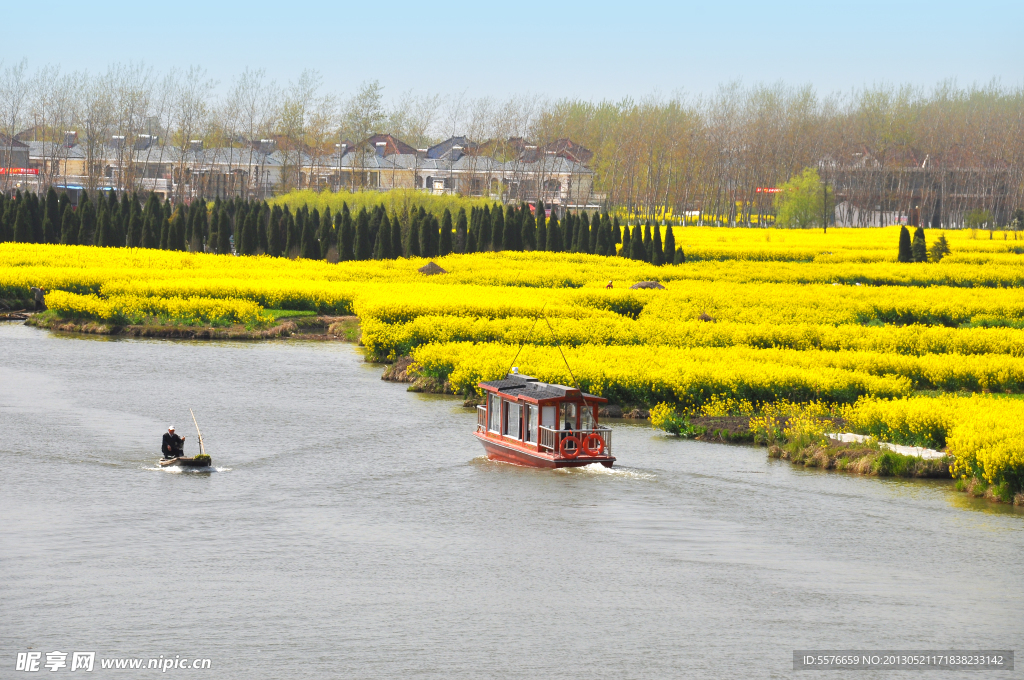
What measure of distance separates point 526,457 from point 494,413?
2050mm

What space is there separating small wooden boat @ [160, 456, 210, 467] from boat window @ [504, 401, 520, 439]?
700cm

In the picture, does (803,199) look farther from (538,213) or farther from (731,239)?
(538,213)

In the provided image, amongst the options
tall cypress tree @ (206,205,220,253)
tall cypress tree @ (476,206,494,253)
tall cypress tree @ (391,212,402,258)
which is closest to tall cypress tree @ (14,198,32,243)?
tall cypress tree @ (206,205,220,253)

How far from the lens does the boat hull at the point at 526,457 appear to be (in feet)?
91.9

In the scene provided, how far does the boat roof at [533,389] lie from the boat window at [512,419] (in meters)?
0.31

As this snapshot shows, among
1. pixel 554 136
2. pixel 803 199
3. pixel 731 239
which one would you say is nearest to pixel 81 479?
pixel 731 239

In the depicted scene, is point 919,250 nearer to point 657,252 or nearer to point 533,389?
point 657,252

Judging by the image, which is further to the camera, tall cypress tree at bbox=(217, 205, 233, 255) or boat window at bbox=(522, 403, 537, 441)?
tall cypress tree at bbox=(217, 205, 233, 255)

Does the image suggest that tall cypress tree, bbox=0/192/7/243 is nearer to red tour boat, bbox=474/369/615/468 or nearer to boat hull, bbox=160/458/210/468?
boat hull, bbox=160/458/210/468

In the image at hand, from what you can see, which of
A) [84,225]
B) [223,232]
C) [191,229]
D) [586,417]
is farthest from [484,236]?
[586,417]

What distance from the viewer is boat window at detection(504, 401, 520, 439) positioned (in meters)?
29.5

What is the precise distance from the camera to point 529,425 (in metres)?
29.1

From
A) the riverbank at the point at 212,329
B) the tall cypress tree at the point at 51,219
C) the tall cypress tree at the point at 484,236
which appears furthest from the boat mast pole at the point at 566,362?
the tall cypress tree at the point at 51,219

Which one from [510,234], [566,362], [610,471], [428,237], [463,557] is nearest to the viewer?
[463,557]
